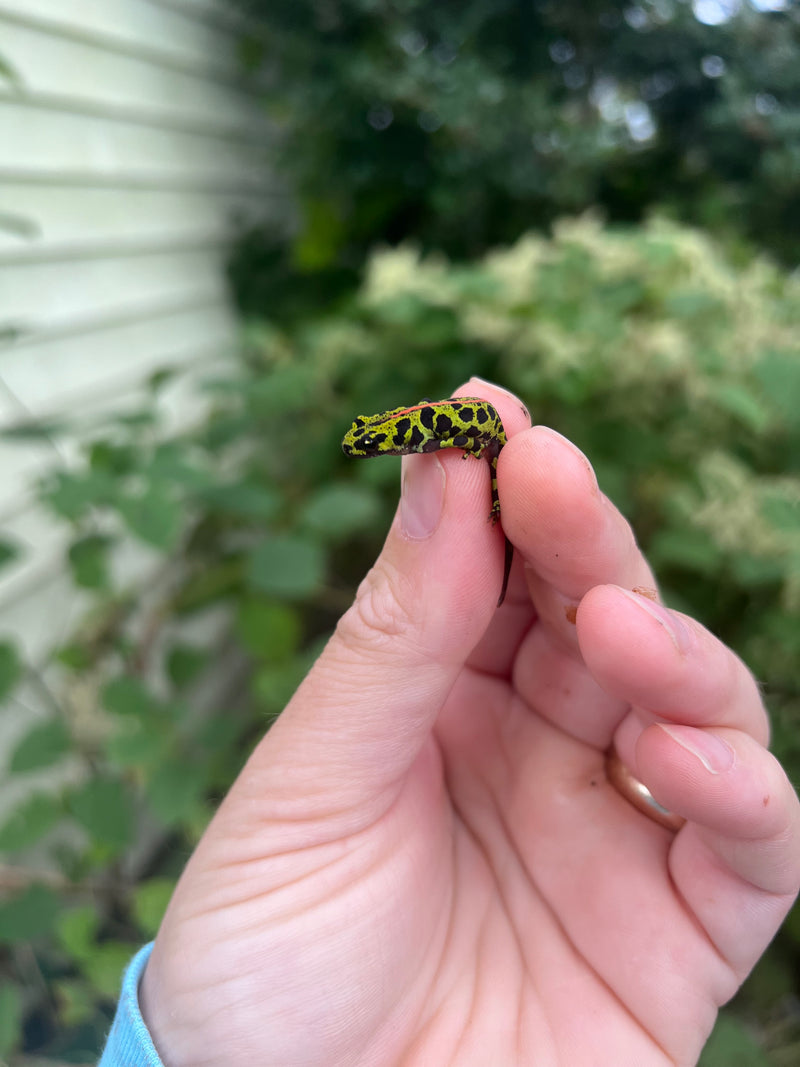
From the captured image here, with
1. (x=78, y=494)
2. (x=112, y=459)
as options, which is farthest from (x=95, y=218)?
(x=78, y=494)

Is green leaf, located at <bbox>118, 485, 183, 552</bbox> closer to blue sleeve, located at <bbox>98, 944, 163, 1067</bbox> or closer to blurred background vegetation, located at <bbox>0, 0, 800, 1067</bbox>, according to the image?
blurred background vegetation, located at <bbox>0, 0, 800, 1067</bbox>

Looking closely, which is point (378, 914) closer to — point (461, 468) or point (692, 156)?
point (461, 468)

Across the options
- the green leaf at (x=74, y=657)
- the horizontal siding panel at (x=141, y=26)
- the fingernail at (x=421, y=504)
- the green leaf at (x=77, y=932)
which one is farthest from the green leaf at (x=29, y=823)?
the horizontal siding panel at (x=141, y=26)

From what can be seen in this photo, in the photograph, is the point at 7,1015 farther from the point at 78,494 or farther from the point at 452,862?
the point at 78,494

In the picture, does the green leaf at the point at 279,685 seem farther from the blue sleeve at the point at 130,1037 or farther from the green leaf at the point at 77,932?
the blue sleeve at the point at 130,1037

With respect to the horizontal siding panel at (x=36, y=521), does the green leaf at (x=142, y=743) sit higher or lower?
lower

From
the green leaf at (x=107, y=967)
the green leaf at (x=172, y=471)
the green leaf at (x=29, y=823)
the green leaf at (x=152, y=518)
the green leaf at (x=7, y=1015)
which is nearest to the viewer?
the green leaf at (x=7, y=1015)
